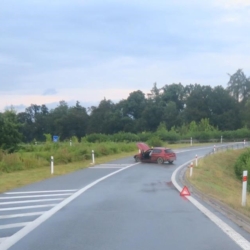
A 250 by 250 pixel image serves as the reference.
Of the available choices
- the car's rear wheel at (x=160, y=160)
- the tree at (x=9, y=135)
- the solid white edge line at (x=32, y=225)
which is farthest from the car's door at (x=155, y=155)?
the solid white edge line at (x=32, y=225)

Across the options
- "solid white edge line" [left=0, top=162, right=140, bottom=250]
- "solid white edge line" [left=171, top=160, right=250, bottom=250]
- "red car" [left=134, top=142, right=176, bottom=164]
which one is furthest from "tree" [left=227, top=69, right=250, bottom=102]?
"solid white edge line" [left=171, top=160, right=250, bottom=250]

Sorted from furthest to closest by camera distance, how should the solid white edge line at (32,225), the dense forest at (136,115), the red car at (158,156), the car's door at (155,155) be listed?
the dense forest at (136,115) < the car's door at (155,155) < the red car at (158,156) < the solid white edge line at (32,225)

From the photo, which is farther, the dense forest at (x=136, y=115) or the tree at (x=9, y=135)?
the dense forest at (x=136, y=115)

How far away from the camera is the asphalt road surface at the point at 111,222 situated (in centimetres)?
1027

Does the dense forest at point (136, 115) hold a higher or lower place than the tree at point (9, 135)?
higher

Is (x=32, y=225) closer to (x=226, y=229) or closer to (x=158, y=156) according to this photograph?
(x=226, y=229)

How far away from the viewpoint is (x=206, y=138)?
8512cm

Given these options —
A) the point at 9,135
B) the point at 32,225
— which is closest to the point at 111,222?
the point at 32,225

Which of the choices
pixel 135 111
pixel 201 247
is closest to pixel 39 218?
pixel 201 247

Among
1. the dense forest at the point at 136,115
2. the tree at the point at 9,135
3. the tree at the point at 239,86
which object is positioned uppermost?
the tree at the point at 239,86

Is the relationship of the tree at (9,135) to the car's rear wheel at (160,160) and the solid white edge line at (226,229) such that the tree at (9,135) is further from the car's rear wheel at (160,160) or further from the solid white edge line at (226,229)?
the solid white edge line at (226,229)

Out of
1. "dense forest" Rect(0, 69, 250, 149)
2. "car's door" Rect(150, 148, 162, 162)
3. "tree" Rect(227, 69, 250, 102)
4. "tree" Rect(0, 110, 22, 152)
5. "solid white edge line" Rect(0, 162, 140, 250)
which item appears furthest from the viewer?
"tree" Rect(227, 69, 250, 102)

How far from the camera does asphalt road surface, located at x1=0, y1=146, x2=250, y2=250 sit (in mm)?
10273

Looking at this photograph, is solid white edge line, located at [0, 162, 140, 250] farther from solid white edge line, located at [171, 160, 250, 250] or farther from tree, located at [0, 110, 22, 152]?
tree, located at [0, 110, 22, 152]
